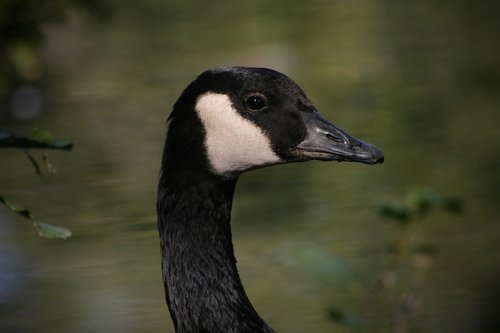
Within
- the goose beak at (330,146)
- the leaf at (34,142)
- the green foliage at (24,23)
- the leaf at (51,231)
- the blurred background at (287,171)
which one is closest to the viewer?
the leaf at (34,142)

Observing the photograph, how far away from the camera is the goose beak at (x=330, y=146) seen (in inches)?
150

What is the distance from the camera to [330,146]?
3.87 metres

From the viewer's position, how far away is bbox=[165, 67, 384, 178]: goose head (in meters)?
3.83

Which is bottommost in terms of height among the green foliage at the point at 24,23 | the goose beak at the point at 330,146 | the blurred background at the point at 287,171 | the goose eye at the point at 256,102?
the blurred background at the point at 287,171

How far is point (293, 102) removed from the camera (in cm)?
393

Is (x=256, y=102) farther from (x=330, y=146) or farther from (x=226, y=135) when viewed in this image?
(x=330, y=146)

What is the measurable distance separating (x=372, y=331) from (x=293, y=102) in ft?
5.97

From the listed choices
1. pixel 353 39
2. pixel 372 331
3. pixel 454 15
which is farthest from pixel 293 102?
pixel 454 15

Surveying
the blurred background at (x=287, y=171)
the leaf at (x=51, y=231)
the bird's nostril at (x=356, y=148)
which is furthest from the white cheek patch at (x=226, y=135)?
the leaf at (x=51, y=231)

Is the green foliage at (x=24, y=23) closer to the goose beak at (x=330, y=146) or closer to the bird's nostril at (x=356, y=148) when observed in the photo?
the goose beak at (x=330, y=146)

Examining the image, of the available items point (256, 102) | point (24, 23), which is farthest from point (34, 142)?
point (24, 23)

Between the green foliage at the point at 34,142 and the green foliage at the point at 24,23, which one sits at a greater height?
the green foliage at the point at 24,23

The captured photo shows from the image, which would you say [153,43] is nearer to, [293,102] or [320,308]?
[320,308]

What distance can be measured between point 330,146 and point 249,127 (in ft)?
0.87
